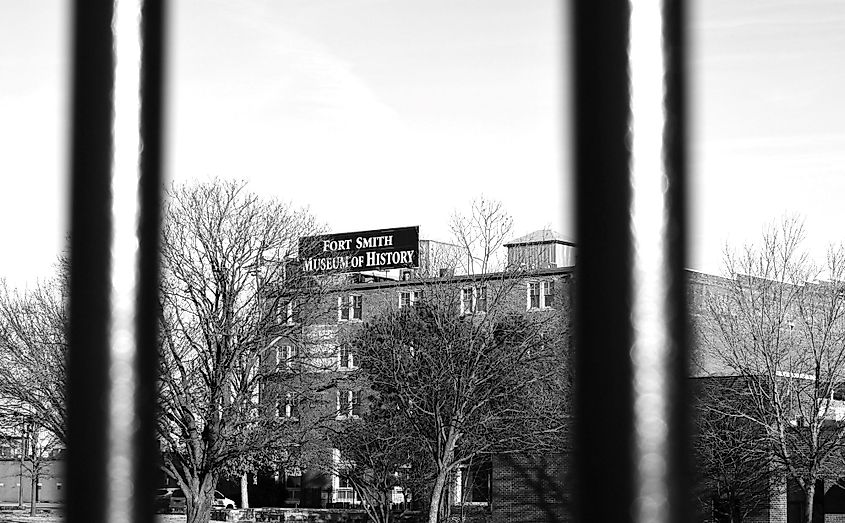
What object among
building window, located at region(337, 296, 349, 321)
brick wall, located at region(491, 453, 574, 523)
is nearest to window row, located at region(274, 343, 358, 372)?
building window, located at region(337, 296, 349, 321)

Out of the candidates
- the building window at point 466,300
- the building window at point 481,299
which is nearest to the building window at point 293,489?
the building window at point 466,300

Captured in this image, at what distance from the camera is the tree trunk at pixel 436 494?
117 ft

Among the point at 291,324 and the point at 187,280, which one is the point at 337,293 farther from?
the point at 187,280

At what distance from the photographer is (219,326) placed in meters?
33.1

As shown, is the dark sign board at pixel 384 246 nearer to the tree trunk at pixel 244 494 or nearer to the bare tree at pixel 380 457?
the tree trunk at pixel 244 494

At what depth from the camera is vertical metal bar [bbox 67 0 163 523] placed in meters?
0.44

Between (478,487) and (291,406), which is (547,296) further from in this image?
(291,406)

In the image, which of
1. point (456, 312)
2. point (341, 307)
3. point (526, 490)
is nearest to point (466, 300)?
point (456, 312)

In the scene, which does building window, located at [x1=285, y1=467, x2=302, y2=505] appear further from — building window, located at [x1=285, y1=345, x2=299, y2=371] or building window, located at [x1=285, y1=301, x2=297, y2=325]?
building window, located at [x1=285, y1=301, x2=297, y2=325]

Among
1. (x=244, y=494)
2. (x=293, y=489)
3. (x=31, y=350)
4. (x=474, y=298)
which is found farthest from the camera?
(x=293, y=489)

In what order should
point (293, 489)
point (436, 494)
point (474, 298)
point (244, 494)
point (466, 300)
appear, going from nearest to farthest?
1. point (436, 494)
2. point (474, 298)
3. point (466, 300)
4. point (244, 494)
5. point (293, 489)

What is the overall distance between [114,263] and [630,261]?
209 mm

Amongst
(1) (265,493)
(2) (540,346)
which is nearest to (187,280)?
(2) (540,346)

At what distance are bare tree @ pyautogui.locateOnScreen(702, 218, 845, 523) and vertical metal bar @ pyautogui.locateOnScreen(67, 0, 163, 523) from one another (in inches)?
1503
